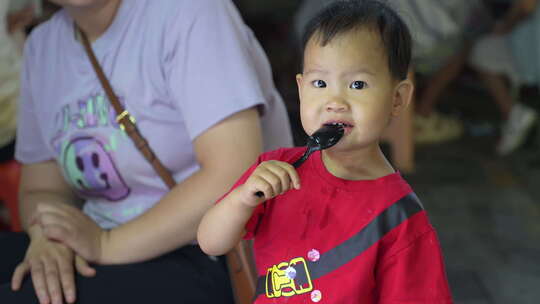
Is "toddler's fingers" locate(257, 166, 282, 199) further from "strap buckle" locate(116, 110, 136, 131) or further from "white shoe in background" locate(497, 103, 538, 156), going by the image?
Answer: "white shoe in background" locate(497, 103, 538, 156)

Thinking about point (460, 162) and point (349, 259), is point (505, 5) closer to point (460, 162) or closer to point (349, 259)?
point (460, 162)

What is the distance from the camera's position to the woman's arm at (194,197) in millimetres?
1091

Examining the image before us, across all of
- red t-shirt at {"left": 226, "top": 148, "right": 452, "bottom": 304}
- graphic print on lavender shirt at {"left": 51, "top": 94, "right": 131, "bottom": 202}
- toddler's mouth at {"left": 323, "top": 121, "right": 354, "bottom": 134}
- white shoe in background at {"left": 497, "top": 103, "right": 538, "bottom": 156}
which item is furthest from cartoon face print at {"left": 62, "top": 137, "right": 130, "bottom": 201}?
white shoe in background at {"left": 497, "top": 103, "right": 538, "bottom": 156}

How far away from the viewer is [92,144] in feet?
3.89

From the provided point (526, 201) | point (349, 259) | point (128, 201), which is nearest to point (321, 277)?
point (349, 259)

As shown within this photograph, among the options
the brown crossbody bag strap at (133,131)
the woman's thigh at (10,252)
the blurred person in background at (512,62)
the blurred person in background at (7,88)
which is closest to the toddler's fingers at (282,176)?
the brown crossbody bag strap at (133,131)

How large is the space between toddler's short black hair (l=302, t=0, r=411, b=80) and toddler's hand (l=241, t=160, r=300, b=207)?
0.55 feet

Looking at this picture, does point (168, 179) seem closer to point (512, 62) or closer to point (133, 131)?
point (133, 131)

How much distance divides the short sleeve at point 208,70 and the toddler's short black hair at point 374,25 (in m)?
0.25

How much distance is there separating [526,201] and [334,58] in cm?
215

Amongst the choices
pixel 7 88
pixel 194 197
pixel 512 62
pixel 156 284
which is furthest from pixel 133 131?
pixel 512 62

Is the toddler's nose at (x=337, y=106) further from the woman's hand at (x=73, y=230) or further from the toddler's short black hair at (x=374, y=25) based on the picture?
the woman's hand at (x=73, y=230)

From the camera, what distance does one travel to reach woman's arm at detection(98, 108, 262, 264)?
42.9 inches

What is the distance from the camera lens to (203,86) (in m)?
1.09
